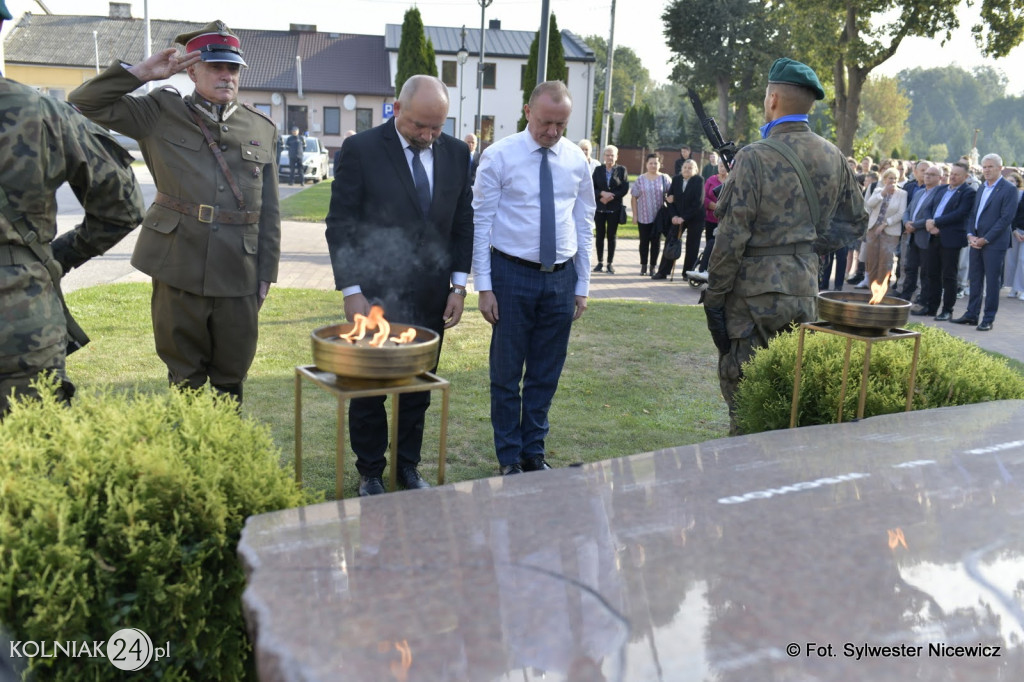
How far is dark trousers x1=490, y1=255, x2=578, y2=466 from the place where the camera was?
477 cm

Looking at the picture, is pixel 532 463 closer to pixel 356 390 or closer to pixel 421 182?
pixel 421 182

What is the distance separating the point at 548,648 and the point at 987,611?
3.84ft

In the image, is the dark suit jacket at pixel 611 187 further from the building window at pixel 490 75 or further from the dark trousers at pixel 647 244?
the building window at pixel 490 75

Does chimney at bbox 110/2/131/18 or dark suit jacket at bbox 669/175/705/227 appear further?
chimney at bbox 110/2/131/18

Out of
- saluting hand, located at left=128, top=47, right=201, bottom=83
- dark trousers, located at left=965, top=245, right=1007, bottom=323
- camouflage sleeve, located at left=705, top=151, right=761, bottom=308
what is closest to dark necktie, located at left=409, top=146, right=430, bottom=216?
saluting hand, located at left=128, top=47, right=201, bottom=83

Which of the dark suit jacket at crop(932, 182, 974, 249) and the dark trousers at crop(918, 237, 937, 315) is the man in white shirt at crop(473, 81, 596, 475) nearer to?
the dark suit jacket at crop(932, 182, 974, 249)

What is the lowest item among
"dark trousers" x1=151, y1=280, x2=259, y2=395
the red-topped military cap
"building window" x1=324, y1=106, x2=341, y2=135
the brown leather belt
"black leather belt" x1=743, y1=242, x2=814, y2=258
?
"dark trousers" x1=151, y1=280, x2=259, y2=395

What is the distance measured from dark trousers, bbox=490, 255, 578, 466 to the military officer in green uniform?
1.24 metres

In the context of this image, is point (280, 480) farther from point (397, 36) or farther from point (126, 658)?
point (397, 36)

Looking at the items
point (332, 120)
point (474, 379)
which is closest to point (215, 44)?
point (474, 379)

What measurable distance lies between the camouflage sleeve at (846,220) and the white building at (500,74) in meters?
50.8

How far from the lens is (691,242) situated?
1473cm

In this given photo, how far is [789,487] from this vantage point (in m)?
3.09

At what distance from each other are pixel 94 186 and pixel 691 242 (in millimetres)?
12211
